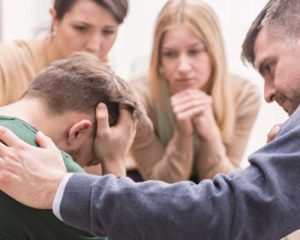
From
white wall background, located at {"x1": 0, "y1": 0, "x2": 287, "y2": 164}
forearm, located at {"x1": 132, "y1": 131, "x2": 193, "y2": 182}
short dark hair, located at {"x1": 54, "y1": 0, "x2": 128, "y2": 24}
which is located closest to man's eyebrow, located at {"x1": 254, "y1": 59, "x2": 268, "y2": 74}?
short dark hair, located at {"x1": 54, "y1": 0, "x2": 128, "y2": 24}

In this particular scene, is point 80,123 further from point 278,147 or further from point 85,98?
point 278,147

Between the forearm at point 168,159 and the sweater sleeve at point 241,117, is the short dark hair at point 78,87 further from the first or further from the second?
the sweater sleeve at point 241,117

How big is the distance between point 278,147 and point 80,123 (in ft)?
1.43

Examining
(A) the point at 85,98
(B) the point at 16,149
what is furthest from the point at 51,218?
(A) the point at 85,98

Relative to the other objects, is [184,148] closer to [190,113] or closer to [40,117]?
[190,113]

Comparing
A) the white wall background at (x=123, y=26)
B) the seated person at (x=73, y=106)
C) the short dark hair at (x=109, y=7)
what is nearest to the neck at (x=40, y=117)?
the seated person at (x=73, y=106)

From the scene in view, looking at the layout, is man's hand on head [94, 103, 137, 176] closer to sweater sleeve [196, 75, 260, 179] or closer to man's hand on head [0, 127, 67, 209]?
man's hand on head [0, 127, 67, 209]

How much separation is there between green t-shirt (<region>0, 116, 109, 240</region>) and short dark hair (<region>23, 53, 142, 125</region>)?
0.44 feet

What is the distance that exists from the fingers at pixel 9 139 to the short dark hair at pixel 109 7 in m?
0.99

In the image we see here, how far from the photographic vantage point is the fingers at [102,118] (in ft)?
3.89

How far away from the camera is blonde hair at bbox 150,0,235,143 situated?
7.07 ft

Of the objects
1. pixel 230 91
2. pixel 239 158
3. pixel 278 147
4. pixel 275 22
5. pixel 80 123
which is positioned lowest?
pixel 239 158

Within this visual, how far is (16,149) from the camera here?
0.96 metres

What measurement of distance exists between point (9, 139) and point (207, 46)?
129cm
